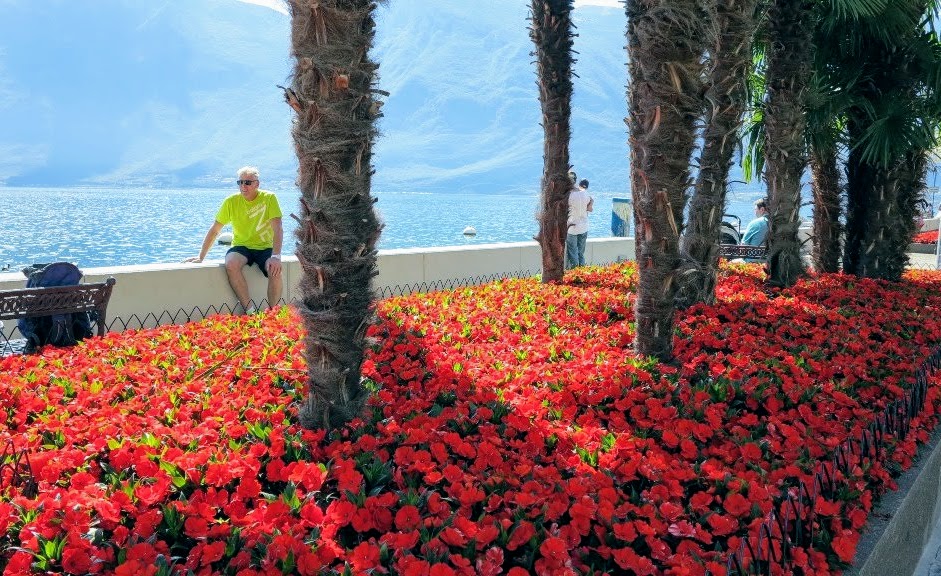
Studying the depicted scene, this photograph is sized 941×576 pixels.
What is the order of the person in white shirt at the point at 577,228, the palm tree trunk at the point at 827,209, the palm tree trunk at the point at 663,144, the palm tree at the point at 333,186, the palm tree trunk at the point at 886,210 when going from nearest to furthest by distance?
1. the palm tree at the point at 333,186
2. the palm tree trunk at the point at 663,144
3. the palm tree trunk at the point at 886,210
4. the palm tree trunk at the point at 827,209
5. the person in white shirt at the point at 577,228

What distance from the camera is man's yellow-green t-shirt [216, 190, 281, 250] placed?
7352 mm

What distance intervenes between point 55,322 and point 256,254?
2.19 m

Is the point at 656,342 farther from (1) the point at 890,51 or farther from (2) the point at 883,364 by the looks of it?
(1) the point at 890,51

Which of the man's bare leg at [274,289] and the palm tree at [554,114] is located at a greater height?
the palm tree at [554,114]

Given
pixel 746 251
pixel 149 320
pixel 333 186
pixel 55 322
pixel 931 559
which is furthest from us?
pixel 746 251

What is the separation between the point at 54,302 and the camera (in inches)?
212

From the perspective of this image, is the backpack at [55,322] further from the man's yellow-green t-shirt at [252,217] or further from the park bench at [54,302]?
Result: the man's yellow-green t-shirt at [252,217]

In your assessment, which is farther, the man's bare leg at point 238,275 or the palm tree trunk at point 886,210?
the palm tree trunk at point 886,210

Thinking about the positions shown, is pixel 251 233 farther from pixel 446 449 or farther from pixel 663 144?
pixel 446 449

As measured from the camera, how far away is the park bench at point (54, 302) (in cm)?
512

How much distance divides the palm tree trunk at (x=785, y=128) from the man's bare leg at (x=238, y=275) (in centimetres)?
541

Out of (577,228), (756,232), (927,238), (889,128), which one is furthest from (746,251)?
(927,238)

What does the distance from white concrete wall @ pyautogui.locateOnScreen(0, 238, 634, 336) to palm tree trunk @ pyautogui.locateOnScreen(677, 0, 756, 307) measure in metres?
2.91

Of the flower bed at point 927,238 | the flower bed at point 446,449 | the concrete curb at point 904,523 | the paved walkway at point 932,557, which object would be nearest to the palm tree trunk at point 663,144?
the flower bed at point 446,449
